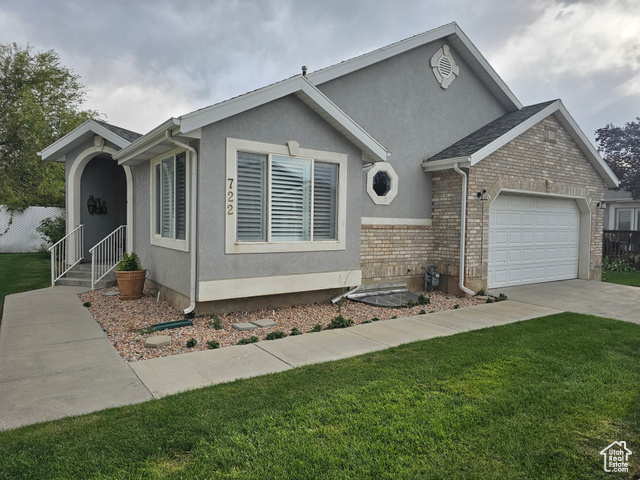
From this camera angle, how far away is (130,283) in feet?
27.4

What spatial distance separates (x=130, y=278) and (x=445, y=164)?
23.3 feet

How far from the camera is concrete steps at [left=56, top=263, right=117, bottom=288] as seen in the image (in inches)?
392

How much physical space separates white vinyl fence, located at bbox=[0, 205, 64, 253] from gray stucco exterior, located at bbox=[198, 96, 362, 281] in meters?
16.0

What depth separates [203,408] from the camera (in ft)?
12.0

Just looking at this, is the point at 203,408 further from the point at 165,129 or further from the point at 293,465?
the point at 165,129

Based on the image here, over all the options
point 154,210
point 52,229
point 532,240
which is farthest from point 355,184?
point 52,229

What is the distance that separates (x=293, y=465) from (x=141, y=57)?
1881 cm

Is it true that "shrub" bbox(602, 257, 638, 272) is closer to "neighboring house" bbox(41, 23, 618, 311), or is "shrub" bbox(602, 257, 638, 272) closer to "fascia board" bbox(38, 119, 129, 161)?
"neighboring house" bbox(41, 23, 618, 311)

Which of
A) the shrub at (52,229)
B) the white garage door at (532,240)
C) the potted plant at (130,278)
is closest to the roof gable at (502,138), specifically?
the white garage door at (532,240)

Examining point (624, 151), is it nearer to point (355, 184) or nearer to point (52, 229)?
point (355, 184)

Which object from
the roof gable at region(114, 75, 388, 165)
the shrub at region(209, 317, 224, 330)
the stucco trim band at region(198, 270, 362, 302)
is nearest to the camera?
the roof gable at region(114, 75, 388, 165)

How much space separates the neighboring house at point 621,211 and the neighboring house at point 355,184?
11.9m

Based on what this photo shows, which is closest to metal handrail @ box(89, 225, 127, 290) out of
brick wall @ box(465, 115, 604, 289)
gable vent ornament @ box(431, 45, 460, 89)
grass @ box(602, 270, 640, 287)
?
brick wall @ box(465, 115, 604, 289)

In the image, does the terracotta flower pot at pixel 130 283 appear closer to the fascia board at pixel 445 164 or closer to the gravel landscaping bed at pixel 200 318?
the gravel landscaping bed at pixel 200 318
